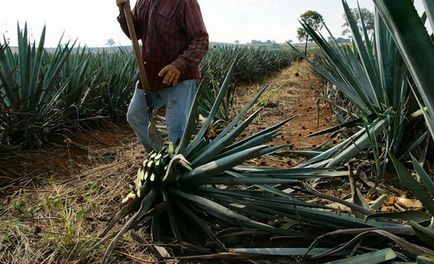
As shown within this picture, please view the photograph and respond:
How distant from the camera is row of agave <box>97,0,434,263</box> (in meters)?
1.22

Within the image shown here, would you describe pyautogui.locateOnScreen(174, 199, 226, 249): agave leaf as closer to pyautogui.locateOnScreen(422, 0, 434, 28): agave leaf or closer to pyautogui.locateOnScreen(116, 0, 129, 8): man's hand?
pyautogui.locateOnScreen(422, 0, 434, 28): agave leaf

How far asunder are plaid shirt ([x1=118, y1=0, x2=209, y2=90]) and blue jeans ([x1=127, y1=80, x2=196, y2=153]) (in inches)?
2.1

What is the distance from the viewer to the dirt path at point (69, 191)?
174 cm

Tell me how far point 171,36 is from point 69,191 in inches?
41.7

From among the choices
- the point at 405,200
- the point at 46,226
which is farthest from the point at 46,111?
the point at 405,200

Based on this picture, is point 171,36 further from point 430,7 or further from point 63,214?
point 430,7

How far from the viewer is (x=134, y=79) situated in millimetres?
4805

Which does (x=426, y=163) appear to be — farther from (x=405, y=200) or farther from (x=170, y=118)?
(x=170, y=118)

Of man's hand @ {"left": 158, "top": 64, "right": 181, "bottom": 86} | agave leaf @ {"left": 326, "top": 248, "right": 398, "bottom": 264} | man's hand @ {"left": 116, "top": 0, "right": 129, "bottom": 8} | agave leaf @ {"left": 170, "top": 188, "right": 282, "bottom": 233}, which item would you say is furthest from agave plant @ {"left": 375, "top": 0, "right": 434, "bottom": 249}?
man's hand @ {"left": 116, "top": 0, "right": 129, "bottom": 8}

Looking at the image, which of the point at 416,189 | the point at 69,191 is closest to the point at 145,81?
the point at 69,191

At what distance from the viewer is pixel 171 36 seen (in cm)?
252

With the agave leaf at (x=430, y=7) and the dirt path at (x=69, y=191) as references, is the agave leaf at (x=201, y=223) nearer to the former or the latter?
the dirt path at (x=69, y=191)

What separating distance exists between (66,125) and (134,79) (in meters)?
1.31

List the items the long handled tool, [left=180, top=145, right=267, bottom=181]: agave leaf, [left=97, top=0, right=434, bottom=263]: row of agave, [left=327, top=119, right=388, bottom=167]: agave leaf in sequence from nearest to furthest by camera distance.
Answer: [left=97, top=0, right=434, bottom=263]: row of agave < [left=180, top=145, right=267, bottom=181]: agave leaf < the long handled tool < [left=327, top=119, right=388, bottom=167]: agave leaf
